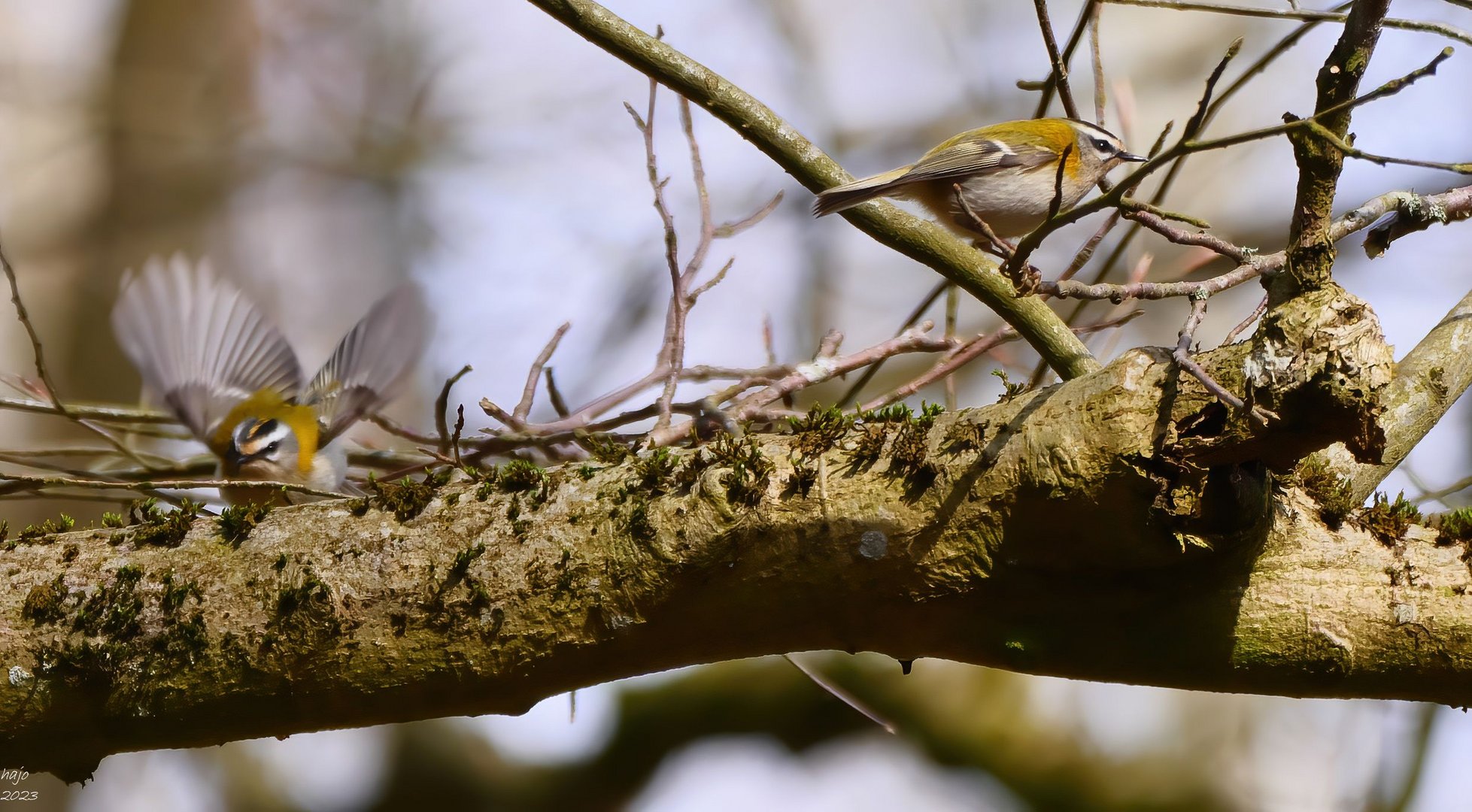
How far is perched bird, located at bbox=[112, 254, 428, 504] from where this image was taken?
3459 mm

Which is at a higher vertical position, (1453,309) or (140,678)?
(1453,309)

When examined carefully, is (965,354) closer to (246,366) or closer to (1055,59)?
(1055,59)

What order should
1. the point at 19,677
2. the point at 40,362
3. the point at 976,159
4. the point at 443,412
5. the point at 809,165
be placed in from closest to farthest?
the point at 19,677 < the point at 809,165 < the point at 443,412 < the point at 40,362 < the point at 976,159

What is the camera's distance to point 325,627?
1.57 meters

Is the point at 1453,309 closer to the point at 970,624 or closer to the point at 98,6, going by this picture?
the point at 970,624

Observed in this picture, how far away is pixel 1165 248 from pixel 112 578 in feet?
21.2

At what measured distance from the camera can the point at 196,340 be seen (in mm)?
3830

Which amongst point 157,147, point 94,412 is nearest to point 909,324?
point 94,412

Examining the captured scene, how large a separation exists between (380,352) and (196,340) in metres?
0.90

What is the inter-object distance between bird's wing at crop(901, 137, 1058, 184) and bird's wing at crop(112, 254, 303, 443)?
2665mm

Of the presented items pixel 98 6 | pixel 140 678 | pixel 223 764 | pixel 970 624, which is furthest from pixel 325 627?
pixel 98 6

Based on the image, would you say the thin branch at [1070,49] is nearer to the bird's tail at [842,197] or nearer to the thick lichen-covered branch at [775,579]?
the bird's tail at [842,197]

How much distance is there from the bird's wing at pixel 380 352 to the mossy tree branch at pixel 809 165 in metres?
1.62

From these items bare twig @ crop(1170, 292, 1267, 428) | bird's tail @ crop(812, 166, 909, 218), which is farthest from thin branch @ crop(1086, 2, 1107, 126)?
bare twig @ crop(1170, 292, 1267, 428)
